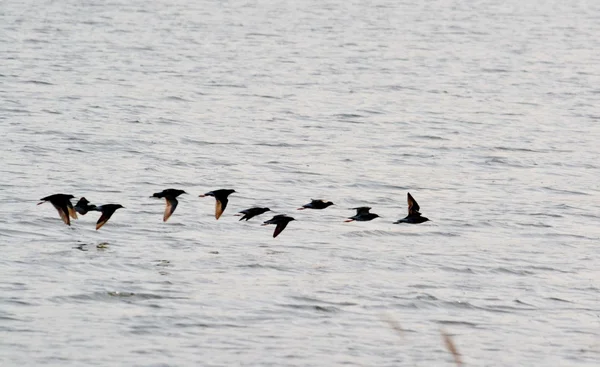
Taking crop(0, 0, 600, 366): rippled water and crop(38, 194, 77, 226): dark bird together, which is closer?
crop(0, 0, 600, 366): rippled water

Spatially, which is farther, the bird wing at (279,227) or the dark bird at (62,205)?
the bird wing at (279,227)

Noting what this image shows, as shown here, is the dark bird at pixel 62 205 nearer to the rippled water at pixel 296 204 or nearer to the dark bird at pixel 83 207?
the dark bird at pixel 83 207

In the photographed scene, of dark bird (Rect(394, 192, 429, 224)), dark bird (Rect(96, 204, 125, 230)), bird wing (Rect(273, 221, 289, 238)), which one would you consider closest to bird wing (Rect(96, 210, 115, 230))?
dark bird (Rect(96, 204, 125, 230))

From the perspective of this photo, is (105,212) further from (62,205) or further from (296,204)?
(296,204)

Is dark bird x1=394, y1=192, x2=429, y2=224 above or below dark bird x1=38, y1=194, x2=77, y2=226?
below

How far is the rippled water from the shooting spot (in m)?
16.6

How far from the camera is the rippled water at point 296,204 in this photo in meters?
16.6

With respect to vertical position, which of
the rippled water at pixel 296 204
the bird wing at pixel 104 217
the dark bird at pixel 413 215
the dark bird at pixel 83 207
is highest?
the dark bird at pixel 83 207

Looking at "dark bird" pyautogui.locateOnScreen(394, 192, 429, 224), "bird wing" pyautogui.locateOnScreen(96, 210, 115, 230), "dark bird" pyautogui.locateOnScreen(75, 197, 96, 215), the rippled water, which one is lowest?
the rippled water

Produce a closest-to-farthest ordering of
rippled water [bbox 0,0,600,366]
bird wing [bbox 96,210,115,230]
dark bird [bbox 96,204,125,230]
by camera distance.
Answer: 1. rippled water [bbox 0,0,600,366]
2. dark bird [bbox 96,204,125,230]
3. bird wing [bbox 96,210,115,230]

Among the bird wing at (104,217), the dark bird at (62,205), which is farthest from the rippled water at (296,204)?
the dark bird at (62,205)

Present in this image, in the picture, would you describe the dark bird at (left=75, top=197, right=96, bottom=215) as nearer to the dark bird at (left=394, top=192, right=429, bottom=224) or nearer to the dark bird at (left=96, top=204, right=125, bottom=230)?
the dark bird at (left=96, top=204, right=125, bottom=230)

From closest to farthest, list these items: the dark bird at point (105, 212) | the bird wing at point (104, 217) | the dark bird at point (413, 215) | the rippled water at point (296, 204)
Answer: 1. the rippled water at point (296, 204)
2. the dark bird at point (105, 212)
3. the bird wing at point (104, 217)
4. the dark bird at point (413, 215)

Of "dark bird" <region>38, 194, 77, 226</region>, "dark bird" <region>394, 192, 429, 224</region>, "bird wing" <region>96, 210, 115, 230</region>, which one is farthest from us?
"dark bird" <region>394, 192, 429, 224</region>
